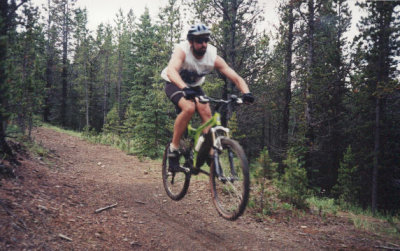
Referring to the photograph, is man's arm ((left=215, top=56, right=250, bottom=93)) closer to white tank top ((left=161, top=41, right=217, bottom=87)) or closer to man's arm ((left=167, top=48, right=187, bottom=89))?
white tank top ((left=161, top=41, right=217, bottom=87))

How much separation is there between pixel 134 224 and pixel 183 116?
2.46 meters

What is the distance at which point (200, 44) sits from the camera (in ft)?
13.9

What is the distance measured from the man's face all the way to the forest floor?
11.4ft

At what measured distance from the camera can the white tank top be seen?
4445mm

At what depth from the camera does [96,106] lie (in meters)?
42.7

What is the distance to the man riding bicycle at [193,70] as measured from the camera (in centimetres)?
416

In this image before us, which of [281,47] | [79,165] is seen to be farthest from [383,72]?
[79,165]

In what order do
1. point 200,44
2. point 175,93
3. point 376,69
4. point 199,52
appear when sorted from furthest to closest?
1. point 376,69
2. point 175,93
3. point 199,52
4. point 200,44

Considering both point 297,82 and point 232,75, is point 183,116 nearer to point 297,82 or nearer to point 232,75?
point 232,75

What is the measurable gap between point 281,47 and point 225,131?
13180 mm

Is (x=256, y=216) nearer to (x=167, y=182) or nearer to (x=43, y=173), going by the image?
(x=167, y=182)

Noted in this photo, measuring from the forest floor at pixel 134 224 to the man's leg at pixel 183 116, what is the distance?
1.92 meters

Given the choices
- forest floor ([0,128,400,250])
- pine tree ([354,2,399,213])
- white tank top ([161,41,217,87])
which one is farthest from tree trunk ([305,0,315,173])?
white tank top ([161,41,217,87])

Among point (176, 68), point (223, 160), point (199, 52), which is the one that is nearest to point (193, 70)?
point (199, 52)
